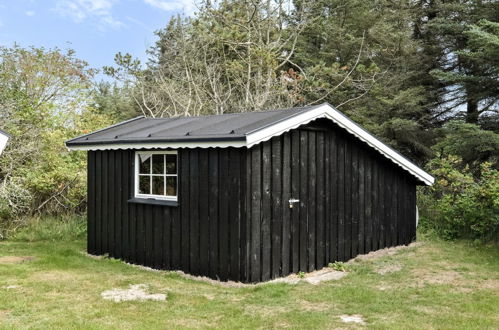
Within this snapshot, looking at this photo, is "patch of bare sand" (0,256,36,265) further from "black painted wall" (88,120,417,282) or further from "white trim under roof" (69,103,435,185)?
"white trim under roof" (69,103,435,185)

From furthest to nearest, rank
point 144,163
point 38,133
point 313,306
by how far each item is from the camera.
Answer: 1. point 38,133
2. point 144,163
3. point 313,306

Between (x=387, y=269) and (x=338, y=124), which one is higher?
(x=338, y=124)

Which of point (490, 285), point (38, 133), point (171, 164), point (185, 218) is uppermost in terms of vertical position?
point (38, 133)

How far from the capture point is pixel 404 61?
56.1 ft

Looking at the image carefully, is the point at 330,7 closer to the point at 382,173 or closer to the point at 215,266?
the point at 382,173

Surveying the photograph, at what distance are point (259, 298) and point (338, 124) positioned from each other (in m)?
3.41

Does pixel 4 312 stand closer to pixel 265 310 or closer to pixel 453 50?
pixel 265 310

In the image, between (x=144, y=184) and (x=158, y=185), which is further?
(x=144, y=184)

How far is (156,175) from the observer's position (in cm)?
791

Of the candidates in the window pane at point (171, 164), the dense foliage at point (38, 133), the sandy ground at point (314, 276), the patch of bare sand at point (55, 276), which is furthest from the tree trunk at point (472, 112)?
the patch of bare sand at point (55, 276)

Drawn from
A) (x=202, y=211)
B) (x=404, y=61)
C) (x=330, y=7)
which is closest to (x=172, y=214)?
(x=202, y=211)

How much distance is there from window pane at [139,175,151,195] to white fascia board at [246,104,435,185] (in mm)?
2717

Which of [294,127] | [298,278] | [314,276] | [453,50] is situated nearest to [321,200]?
[314,276]

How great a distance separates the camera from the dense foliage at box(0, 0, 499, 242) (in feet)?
37.9
